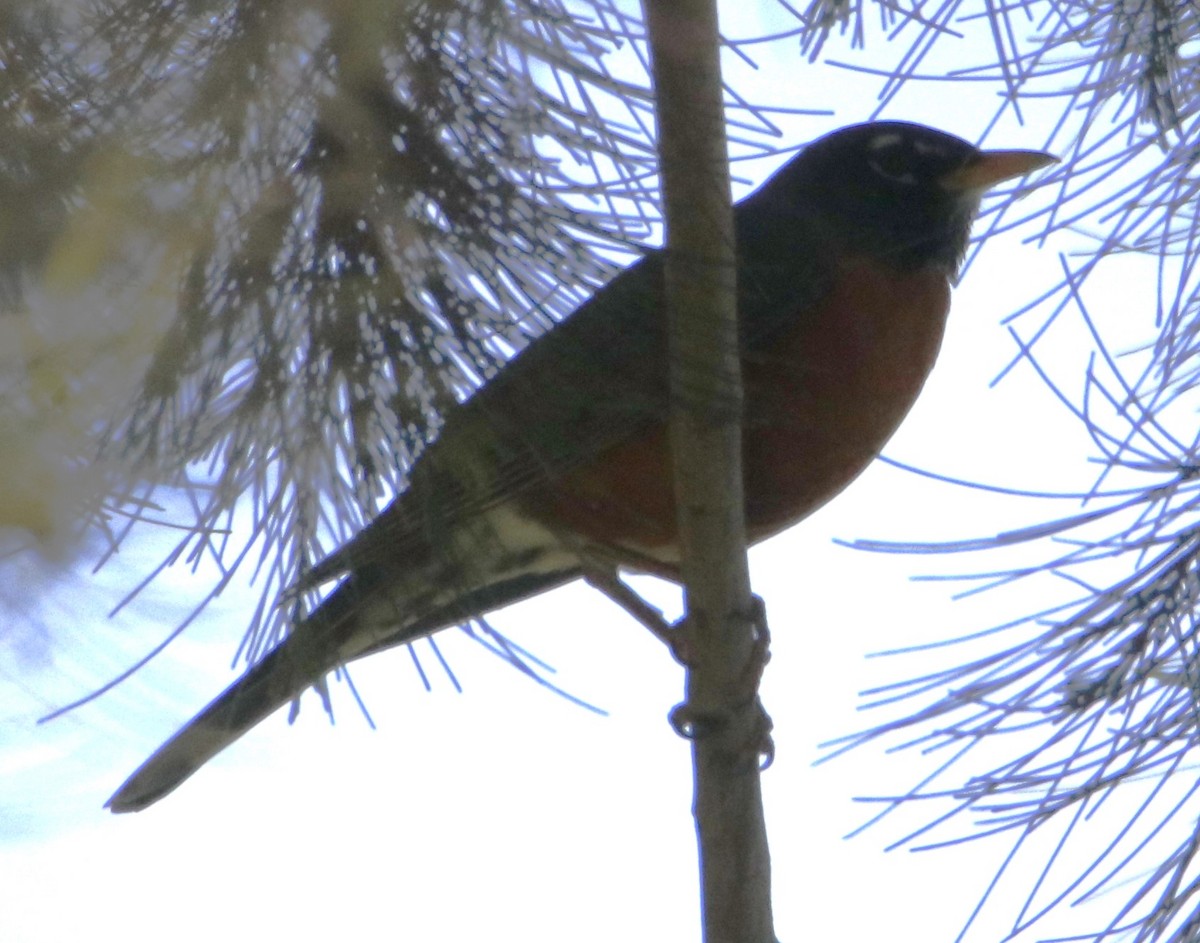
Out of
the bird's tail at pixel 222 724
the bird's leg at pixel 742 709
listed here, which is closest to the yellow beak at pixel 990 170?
the bird's leg at pixel 742 709

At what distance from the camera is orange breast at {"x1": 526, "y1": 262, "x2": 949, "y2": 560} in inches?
93.0

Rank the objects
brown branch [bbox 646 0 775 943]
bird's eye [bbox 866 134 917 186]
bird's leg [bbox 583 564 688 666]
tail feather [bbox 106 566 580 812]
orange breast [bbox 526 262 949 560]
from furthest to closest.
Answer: bird's eye [bbox 866 134 917 186] < bird's leg [bbox 583 564 688 666] < orange breast [bbox 526 262 949 560] < tail feather [bbox 106 566 580 812] < brown branch [bbox 646 0 775 943]

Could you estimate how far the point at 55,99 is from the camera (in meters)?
1.26

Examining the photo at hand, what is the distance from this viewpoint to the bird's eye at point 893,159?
295cm

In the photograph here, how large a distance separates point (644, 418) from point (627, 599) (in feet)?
2.83

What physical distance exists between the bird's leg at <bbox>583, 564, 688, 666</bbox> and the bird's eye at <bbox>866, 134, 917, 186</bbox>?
98 cm

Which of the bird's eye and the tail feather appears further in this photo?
the bird's eye

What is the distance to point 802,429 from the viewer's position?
2.37 m

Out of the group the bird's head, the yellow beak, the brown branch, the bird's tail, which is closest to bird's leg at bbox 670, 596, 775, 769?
the brown branch

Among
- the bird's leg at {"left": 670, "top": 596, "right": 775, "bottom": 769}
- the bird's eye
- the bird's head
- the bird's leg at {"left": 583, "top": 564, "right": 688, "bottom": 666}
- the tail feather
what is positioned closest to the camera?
the tail feather

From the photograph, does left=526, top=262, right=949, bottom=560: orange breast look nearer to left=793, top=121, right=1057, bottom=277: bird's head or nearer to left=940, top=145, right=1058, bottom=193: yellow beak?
left=793, top=121, right=1057, bottom=277: bird's head

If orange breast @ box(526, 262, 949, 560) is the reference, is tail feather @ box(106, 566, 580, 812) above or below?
below

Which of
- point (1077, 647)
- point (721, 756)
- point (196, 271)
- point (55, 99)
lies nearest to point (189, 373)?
point (196, 271)

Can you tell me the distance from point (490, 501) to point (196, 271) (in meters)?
0.46
